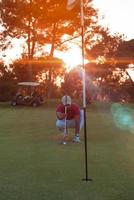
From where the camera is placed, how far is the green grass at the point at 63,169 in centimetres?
715

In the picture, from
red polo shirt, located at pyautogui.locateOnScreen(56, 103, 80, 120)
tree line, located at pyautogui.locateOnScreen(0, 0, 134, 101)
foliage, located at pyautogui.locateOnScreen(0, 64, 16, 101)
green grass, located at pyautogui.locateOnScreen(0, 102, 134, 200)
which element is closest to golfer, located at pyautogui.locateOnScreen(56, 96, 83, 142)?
red polo shirt, located at pyautogui.locateOnScreen(56, 103, 80, 120)

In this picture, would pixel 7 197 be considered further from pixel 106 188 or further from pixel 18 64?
pixel 18 64

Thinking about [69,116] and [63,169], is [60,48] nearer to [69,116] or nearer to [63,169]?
[69,116]

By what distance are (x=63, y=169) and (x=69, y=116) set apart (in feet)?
15.0

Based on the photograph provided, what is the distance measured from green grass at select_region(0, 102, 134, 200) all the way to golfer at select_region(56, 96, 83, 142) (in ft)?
1.52

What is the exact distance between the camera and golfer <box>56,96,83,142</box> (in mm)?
13414

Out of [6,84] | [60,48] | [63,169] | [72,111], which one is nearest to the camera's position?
[63,169]

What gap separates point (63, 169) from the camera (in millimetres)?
9086

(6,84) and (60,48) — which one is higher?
(60,48)

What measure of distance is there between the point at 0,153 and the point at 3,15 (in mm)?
34387

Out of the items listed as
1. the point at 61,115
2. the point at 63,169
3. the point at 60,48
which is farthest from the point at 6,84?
the point at 63,169

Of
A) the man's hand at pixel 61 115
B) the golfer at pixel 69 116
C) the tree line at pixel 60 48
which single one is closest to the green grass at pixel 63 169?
the golfer at pixel 69 116

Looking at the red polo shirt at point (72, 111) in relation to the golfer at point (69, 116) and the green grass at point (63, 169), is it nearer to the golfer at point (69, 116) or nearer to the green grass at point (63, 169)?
the golfer at point (69, 116)

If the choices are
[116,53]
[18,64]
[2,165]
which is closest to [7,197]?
[2,165]
